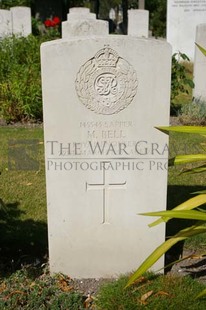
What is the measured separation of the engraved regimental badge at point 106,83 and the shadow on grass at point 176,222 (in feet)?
3.41

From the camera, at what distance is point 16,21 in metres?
11.3

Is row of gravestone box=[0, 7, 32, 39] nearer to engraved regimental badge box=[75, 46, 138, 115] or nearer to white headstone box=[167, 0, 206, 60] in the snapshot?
white headstone box=[167, 0, 206, 60]

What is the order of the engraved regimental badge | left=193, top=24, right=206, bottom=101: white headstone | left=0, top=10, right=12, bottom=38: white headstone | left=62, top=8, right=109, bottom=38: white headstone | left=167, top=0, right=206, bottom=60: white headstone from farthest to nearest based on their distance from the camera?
1. left=167, top=0, right=206, bottom=60: white headstone
2. left=0, top=10, right=12, bottom=38: white headstone
3. left=62, top=8, right=109, bottom=38: white headstone
4. left=193, top=24, right=206, bottom=101: white headstone
5. the engraved regimental badge

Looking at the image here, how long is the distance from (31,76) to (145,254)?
4.73 m

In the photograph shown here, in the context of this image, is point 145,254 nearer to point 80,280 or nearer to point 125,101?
point 80,280

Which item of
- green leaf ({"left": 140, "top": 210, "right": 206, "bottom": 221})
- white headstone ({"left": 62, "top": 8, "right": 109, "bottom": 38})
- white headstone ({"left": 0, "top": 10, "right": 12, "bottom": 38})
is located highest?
white headstone ({"left": 0, "top": 10, "right": 12, "bottom": 38})

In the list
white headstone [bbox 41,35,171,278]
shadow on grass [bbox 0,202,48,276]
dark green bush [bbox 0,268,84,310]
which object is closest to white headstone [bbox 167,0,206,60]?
shadow on grass [bbox 0,202,48,276]

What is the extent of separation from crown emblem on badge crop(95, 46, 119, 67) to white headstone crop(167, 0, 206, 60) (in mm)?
10988

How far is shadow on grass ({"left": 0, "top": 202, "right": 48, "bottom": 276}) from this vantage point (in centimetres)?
334

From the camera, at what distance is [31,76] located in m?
7.19

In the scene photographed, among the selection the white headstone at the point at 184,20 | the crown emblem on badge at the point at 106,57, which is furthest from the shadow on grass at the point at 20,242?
the white headstone at the point at 184,20

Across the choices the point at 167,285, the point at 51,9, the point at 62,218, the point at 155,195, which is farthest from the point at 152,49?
the point at 51,9

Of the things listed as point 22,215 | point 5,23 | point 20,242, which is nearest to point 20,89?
point 22,215

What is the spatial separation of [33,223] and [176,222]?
1.26m
